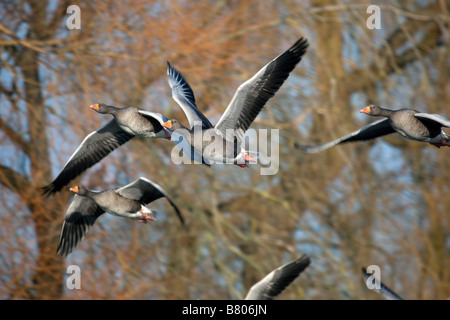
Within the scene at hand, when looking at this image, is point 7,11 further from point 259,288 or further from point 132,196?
point 259,288

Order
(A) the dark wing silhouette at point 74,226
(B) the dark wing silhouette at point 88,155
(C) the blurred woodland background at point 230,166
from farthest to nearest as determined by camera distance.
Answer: (C) the blurred woodland background at point 230,166
(B) the dark wing silhouette at point 88,155
(A) the dark wing silhouette at point 74,226

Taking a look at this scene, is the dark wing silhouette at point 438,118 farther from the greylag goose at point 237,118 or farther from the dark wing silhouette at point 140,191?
the dark wing silhouette at point 140,191

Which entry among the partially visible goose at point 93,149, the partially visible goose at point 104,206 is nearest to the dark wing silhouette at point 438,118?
the partially visible goose at point 104,206

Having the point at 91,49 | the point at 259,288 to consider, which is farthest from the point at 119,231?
the point at 259,288

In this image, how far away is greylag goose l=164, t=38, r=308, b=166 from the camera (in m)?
8.04

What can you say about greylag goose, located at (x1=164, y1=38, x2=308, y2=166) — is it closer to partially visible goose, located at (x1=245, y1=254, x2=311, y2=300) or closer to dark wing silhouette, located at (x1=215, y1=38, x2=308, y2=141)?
dark wing silhouette, located at (x1=215, y1=38, x2=308, y2=141)

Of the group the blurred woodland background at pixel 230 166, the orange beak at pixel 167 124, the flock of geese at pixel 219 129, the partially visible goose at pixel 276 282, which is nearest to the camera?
the orange beak at pixel 167 124

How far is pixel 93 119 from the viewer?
11.9 m

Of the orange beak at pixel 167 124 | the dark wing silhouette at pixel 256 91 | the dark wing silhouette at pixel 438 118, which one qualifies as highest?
the dark wing silhouette at pixel 256 91

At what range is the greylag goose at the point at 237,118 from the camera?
8039mm

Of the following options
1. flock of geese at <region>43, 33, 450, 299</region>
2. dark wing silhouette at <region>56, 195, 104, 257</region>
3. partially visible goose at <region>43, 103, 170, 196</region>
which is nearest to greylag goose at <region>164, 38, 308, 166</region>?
flock of geese at <region>43, 33, 450, 299</region>

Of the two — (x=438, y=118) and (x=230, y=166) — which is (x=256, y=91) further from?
(x=230, y=166)

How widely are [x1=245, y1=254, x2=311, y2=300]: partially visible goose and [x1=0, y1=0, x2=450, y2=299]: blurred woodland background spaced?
3334 millimetres

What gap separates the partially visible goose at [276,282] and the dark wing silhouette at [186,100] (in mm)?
1971
